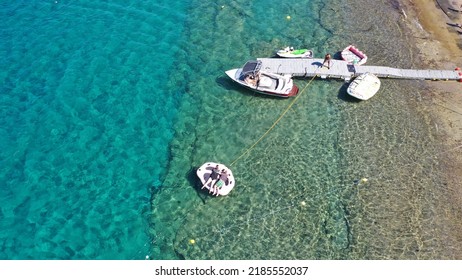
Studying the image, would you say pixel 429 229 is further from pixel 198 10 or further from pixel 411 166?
pixel 198 10

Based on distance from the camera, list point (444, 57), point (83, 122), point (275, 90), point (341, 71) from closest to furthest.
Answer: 1. point (83, 122)
2. point (275, 90)
3. point (341, 71)
4. point (444, 57)

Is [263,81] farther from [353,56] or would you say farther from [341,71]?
[353,56]

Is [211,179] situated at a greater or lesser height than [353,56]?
lesser

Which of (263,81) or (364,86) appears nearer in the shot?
(364,86)

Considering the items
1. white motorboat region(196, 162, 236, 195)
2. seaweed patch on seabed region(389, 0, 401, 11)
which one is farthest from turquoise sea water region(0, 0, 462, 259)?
seaweed patch on seabed region(389, 0, 401, 11)

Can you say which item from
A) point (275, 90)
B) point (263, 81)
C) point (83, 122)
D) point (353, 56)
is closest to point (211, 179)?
point (275, 90)

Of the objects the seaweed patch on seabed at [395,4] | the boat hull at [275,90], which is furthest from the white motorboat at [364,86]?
the seaweed patch on seabed at [395,4]

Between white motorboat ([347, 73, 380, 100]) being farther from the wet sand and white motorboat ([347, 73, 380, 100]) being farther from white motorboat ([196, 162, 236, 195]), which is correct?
white motorboat ([196, 162, 236, 195])

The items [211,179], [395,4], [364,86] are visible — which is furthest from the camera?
[395,4]
